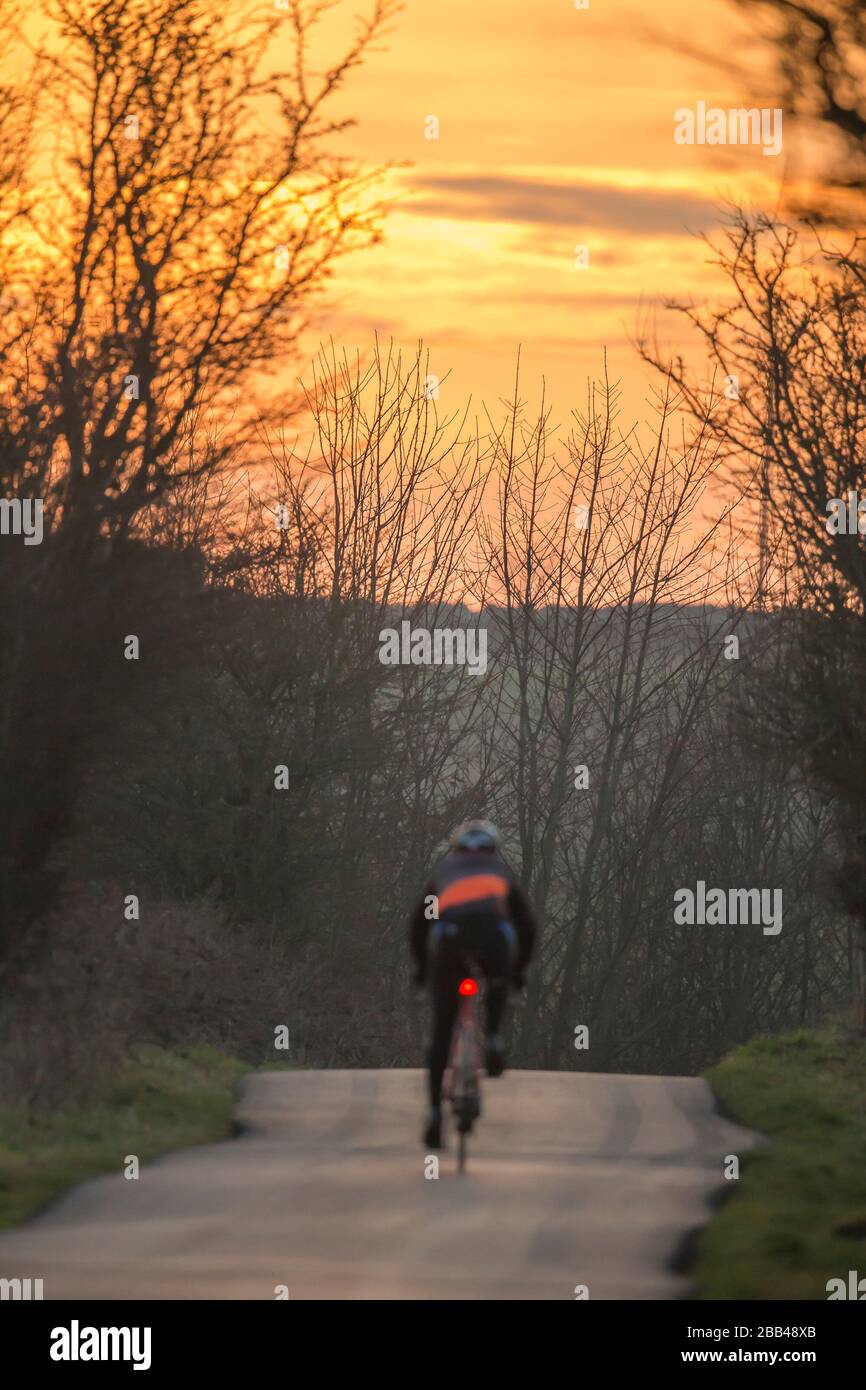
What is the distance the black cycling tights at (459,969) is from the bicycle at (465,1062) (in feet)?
0.19

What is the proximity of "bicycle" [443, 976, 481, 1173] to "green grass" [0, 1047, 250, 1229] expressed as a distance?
2.09 metres

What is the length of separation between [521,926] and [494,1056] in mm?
795

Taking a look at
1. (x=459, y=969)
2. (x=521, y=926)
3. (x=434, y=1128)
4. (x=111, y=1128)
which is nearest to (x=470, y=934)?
(x=459, y=969)

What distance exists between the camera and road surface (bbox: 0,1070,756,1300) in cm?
960

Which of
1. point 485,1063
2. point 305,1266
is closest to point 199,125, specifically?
point 485,1063

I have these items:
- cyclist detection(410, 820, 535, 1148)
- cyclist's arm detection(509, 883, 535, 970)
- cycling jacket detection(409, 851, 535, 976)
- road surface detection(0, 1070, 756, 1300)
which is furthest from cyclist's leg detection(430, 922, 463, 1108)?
road surface detection(0, 1070, 756, 1300)

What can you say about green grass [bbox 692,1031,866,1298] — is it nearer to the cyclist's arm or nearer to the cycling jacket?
the cyclist's arm

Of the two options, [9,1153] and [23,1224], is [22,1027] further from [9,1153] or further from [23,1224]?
[23,1224]

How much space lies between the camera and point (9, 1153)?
13562mm

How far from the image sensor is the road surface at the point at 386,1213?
960cm

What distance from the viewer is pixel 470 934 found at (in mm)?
12898

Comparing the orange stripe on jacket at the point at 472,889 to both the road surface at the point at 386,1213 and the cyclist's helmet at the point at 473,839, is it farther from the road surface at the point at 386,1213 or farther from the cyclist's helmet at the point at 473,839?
the road surface at the point at 386,1213

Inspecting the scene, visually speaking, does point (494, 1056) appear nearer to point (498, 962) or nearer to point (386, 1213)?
point (498, 962)

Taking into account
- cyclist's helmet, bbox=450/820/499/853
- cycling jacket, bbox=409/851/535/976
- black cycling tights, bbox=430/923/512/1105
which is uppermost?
cyclist's helmet, bbox=450/820/499/853
